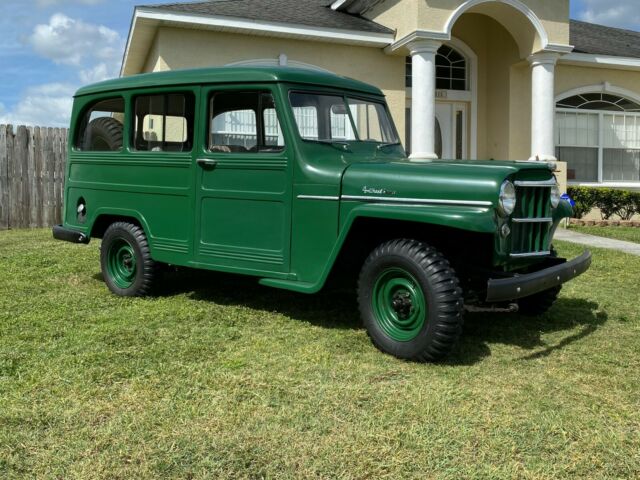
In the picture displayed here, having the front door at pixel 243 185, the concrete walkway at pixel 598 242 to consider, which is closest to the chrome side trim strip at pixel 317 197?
the front door at pixel 243 185

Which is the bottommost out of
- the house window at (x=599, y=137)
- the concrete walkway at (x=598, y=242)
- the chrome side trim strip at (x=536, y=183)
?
the concrete walkway at (x=598, y=242)

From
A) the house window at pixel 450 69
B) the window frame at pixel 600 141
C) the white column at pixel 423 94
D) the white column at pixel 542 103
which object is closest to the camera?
the white column at pixel 423 94

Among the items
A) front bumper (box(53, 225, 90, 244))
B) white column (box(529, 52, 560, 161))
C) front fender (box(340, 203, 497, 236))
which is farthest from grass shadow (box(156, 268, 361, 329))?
white column (box(529, 52, 560, 161))

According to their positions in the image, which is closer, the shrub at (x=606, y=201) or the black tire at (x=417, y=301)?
the black tire at (x=417, y=301)

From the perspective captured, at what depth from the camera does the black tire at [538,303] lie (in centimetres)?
529

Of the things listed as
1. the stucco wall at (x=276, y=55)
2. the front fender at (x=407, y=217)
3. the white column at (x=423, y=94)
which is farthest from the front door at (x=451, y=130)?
the front fender at (x=407, y=217)

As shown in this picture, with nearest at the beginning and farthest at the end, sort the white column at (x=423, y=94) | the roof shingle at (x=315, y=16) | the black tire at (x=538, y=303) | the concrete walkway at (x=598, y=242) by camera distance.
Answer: the black tire at (x=538, y=303) → the concrete walkway at (x=598, y=242) → the roof shingle at (x=315, y=16) → the white column at (x=423, y=94)

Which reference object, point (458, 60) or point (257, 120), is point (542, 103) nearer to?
point (458, 60)

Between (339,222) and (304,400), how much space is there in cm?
148

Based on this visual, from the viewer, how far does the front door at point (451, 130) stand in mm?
14508

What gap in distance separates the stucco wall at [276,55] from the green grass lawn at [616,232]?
160 inches

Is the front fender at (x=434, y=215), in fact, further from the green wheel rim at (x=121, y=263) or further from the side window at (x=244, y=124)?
the green wheel rim at (x=121, y=263)

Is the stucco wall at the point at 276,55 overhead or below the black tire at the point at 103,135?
overhead

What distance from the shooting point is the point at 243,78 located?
5.15m
